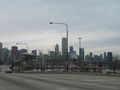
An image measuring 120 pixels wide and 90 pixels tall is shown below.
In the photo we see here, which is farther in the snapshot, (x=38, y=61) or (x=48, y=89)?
(x=38, y=61)

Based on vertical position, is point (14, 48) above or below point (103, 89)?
above

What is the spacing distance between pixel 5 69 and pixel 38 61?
6820 cm

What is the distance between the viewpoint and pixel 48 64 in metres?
154

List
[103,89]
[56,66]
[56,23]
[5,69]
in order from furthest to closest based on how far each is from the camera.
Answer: [56,66], [5,69], [56,23], [103,89]

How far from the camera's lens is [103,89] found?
68.9 feet

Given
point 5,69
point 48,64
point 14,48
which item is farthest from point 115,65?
point 14,48

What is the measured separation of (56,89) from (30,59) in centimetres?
14343

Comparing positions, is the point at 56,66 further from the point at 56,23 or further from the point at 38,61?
the point at 56,23

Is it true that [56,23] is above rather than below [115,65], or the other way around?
above

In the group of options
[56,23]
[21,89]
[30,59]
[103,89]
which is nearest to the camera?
[103,89]

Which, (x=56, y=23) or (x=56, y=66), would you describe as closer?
(x=56, y=23)

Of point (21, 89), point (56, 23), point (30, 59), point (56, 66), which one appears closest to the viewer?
point (21, 89)

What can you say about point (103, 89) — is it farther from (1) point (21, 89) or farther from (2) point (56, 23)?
(2) point (56, 23)

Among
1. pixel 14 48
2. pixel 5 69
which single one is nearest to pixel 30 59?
pixel 14 48
